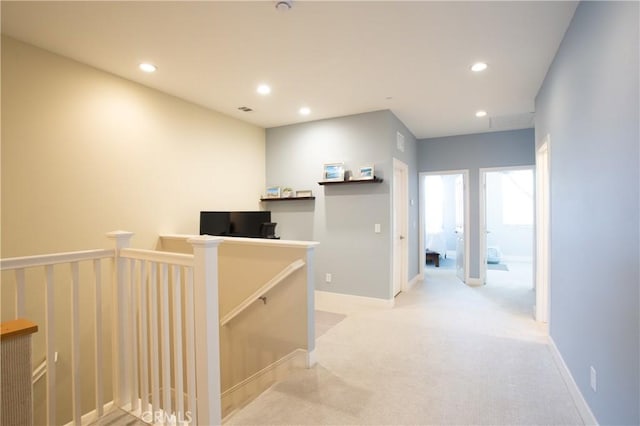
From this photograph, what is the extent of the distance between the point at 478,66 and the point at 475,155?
3.00 metres

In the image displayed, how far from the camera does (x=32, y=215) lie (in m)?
2.56

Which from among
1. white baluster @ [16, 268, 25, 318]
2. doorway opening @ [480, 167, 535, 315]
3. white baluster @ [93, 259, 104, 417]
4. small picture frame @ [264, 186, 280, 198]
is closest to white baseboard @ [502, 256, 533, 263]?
doorway opening @ [480, 167, 535, 315]

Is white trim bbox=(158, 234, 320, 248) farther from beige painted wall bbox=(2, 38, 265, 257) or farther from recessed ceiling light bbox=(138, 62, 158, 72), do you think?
recessed ceiling light bbox=(138, 62, 158, 72)

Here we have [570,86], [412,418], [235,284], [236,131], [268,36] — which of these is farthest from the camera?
[236,131]

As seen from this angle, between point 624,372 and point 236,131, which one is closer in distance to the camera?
point 624,372

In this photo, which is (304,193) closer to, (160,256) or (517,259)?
(160,256)

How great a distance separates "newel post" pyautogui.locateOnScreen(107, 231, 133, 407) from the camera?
82.3 inches

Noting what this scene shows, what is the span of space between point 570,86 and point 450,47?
3.07ft

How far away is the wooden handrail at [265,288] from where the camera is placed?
2.70m

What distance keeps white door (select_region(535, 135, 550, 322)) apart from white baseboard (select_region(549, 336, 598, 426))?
872 millimetres

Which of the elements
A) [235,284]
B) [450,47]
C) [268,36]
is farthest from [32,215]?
[450,47]

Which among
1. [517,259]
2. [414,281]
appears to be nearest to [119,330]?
[414,281]

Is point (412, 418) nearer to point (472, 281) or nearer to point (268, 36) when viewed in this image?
point (268, 36)

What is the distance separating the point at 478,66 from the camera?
3.00m
